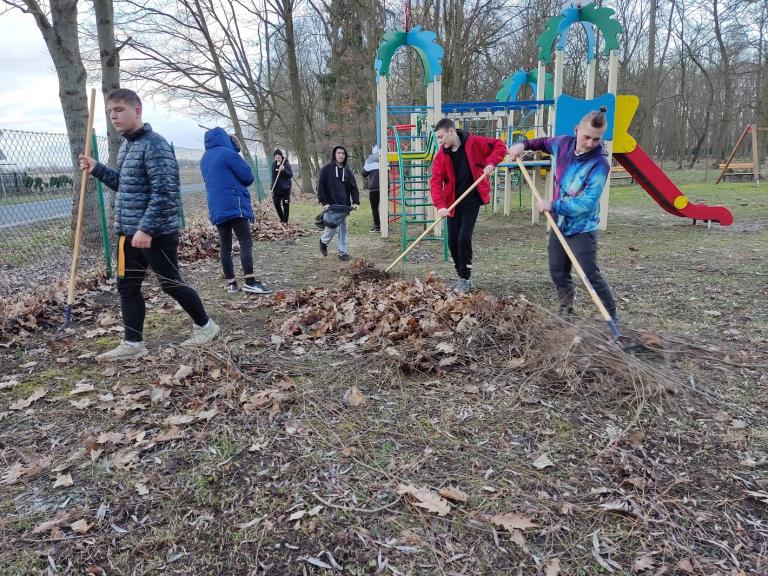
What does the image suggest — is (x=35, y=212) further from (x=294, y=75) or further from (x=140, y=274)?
(x=294, y=75)

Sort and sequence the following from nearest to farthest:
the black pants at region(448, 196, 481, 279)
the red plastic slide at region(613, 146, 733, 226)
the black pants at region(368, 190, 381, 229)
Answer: the black pants at region(448, 196, 481, 279)
the red plastic slide at region(613, 146, 733, 226)
the black pants at region(368, 190, 381, 229)

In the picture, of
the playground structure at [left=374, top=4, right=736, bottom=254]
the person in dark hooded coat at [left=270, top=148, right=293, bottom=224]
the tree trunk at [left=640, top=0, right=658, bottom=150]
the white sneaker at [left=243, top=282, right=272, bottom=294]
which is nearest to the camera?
the white sneaker at [left=243, top=282, right=272, bottom=294]

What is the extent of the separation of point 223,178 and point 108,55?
421 cm

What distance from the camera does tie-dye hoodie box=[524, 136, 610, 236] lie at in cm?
361

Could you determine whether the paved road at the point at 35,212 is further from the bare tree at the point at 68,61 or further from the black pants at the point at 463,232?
the black pants at the point at 463,232

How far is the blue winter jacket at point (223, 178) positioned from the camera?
211 inches

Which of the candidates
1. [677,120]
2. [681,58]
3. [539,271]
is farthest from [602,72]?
[539,271]

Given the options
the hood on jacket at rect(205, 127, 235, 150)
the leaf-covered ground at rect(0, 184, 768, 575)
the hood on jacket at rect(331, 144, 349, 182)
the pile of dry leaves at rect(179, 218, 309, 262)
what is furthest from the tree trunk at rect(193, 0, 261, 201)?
the leaf-covered ground at rect(0, 184, 768, 575)

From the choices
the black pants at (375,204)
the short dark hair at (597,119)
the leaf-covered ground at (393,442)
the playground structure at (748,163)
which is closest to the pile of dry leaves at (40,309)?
the leaf-covered ground at (393,442)

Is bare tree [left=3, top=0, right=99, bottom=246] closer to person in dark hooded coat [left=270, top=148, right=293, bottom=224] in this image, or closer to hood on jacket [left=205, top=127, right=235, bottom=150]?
hood on jacket [left=205, top=127, right=235, bottom=150]

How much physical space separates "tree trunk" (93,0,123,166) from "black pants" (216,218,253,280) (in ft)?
11.0

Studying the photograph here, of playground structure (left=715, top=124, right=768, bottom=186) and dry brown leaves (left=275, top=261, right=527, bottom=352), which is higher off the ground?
playground structure (left=715, top=124, right=768, bottom=186)

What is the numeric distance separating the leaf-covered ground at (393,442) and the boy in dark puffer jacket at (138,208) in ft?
1.56

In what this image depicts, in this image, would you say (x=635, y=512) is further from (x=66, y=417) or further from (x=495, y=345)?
(x=66, y=417)
